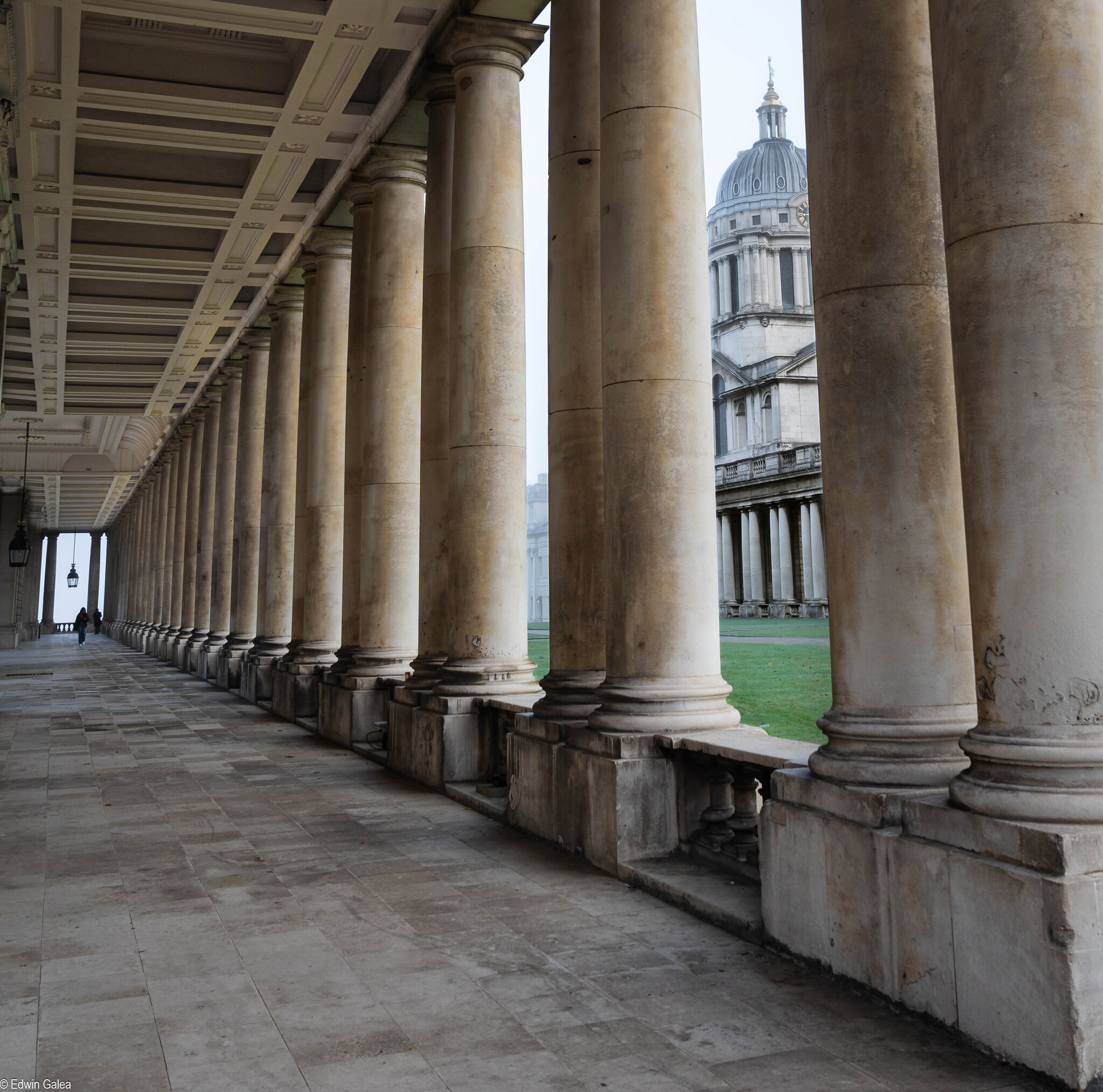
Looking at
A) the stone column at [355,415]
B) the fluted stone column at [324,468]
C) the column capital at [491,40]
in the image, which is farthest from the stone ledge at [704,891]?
the fluted stone column at [324,468]

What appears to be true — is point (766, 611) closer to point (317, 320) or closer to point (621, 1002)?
point (317, 320)

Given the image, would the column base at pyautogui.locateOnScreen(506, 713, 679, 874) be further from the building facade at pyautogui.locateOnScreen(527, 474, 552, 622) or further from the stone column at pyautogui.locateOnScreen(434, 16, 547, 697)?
the building facade at pyautogui.locateOnScreen(527, 474, 552, 622)

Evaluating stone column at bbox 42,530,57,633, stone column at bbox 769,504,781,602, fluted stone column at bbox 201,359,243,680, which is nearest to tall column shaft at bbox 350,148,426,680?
fluted stone column at bbox 201,359,243,680

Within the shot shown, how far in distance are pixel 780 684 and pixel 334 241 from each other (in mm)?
24471

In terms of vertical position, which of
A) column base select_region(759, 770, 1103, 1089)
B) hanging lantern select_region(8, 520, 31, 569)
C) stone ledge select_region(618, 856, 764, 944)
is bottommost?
stone ledge select_region(618, 856, 764, 944)

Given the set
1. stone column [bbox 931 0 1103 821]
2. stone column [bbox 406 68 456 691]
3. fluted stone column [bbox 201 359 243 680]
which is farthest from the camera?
fluted stone column [bbox 201 359 243 680]

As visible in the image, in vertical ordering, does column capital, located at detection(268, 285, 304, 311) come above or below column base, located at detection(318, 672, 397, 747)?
above

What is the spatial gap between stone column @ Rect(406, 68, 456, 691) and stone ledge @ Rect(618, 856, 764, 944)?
12346mm

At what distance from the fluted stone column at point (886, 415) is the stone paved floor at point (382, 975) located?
2821 mm

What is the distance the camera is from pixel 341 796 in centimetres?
2325

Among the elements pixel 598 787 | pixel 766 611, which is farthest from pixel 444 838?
pixel 766 611

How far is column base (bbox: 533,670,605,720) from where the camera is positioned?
18.9 m

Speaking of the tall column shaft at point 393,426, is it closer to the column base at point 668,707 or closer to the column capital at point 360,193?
the column capital at point 360,193

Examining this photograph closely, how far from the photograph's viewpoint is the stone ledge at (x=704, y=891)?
12828 millimetres
